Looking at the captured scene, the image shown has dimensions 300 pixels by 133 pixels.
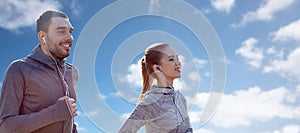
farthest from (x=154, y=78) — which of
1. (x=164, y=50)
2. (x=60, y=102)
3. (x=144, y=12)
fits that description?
(x=60, y=102)

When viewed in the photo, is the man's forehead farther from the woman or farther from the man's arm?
the woman

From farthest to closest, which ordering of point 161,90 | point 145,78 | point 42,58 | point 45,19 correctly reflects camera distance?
point 145,78, point 161,90, point 45,19, point 42,58

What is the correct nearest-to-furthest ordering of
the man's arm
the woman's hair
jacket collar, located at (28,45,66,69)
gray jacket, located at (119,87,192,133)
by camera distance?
the man's arm < jacket collar, located at (28,45,66,69) < gray jacket, located at (119,87,192,133) < the woman's hair

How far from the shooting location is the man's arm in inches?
101

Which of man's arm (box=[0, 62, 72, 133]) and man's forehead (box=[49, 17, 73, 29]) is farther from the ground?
man's forehead (box=[49, 17, 73, 29])

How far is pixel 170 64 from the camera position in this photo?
157 inches

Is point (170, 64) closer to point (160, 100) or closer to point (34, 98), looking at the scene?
point (160, 100)

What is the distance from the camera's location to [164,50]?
13.5 ft

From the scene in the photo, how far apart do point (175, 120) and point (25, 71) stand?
1662 millimetres

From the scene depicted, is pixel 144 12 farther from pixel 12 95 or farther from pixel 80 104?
pixel 12 95

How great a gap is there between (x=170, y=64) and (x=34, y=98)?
1666mm

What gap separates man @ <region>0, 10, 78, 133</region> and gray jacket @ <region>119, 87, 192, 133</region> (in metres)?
0.81

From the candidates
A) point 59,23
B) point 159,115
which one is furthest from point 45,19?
point 159,115

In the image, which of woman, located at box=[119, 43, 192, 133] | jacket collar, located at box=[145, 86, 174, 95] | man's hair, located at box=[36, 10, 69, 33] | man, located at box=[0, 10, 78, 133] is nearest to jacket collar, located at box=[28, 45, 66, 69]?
man, located at box=[0, 10, 78, 133]
